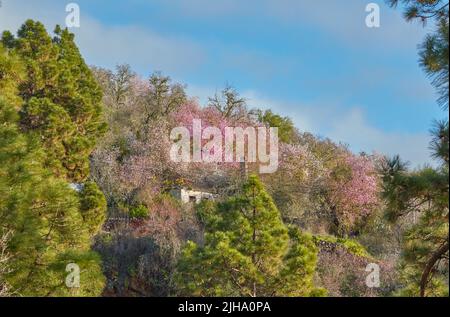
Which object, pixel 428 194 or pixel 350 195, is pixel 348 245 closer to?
pixel 350 195

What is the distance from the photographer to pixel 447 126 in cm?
419

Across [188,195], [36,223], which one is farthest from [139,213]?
[36,223]

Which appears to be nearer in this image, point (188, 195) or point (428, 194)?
point (428, 194)

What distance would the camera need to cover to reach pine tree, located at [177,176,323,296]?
6891mm

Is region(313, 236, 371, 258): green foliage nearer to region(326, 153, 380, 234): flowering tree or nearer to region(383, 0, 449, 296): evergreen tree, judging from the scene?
region(326, 153, 380, 234): flowering tree

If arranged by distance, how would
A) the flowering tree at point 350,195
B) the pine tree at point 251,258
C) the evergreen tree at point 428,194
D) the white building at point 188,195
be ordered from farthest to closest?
the flowering tree at point 350,195
the white building at point 188,195
the pine tree at point 251,258
the evergreen tree at point 428,194

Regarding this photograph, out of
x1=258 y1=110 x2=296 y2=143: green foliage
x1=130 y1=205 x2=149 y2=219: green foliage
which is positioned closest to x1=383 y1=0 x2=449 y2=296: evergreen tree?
x1=130 y1=205 x2=149 y2=219: green foliage

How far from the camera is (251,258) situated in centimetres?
708

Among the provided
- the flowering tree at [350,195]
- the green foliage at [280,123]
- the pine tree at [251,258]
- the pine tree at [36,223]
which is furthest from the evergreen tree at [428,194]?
the green foliage at [280,123]

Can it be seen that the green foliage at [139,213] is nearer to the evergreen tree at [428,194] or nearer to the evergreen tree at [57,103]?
the evergreen tree at [57,103]

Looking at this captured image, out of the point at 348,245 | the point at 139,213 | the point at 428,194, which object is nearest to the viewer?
the point at 428,194

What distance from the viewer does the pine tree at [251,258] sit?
6.89 m

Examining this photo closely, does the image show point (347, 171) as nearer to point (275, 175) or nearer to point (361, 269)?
point (275, 175)
